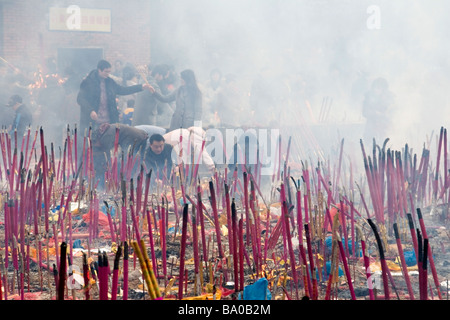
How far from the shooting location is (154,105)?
689 centimetres

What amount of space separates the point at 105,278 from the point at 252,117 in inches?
298

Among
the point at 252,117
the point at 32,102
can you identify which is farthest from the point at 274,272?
the point at 32,102

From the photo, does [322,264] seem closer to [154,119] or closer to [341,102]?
[154,119]

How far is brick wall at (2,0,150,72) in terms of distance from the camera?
11734 millimetres

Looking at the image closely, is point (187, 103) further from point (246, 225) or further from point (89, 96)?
point (246, 225)

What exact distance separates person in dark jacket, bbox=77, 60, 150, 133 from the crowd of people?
0.01 meters

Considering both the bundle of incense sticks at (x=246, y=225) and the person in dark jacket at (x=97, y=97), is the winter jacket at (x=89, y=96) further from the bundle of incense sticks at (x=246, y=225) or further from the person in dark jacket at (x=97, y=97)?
the bundle of incense sticks at (x=246, y=225)

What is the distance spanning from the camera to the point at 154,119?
7.23 meters

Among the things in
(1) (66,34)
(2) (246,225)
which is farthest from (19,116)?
(1) (66,34)

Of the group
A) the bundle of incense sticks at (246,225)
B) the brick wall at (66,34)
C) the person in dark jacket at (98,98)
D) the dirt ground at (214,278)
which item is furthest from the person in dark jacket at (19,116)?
the brick wall at (66,34)

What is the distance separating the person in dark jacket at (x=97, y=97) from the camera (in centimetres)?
588

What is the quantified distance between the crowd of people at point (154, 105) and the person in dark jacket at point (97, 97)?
11 mm
